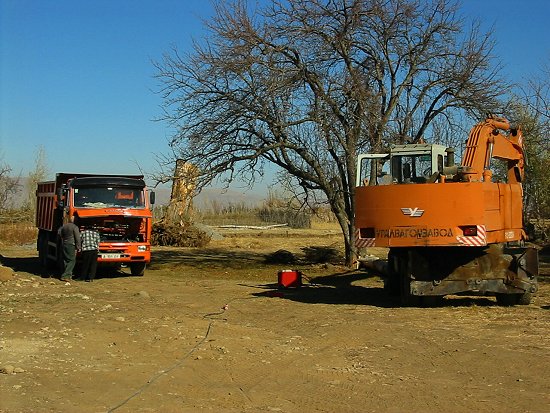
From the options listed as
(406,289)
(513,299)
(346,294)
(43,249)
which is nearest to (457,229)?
(406,289)

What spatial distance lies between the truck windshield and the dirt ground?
12.5 ft

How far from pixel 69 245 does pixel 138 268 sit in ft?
8.96

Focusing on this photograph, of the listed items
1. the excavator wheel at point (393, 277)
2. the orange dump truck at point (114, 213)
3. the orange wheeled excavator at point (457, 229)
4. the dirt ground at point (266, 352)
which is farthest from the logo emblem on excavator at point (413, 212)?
the orange dump truck at point (114, 213)

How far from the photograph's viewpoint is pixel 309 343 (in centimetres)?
1045

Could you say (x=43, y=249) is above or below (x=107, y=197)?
below

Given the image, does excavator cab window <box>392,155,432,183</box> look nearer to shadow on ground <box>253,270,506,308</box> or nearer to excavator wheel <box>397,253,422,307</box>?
excavator wheel <box>397,253,422,307</box>

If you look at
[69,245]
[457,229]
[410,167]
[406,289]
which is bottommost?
[406,289]

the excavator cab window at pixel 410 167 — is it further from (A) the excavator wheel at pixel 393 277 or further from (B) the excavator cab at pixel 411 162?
(A) the excavator wheel at pixel 393 277

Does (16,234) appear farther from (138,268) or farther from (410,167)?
(410,167)

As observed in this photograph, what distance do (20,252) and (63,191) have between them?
44.7 ft

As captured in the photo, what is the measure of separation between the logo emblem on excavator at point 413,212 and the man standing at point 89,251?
Answer: 10.1 meters

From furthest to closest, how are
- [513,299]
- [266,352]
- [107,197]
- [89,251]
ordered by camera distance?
[107,197]
[89,251]
[513,299]
[266,352]

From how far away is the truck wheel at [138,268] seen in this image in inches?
862

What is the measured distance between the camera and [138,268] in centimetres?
2208
